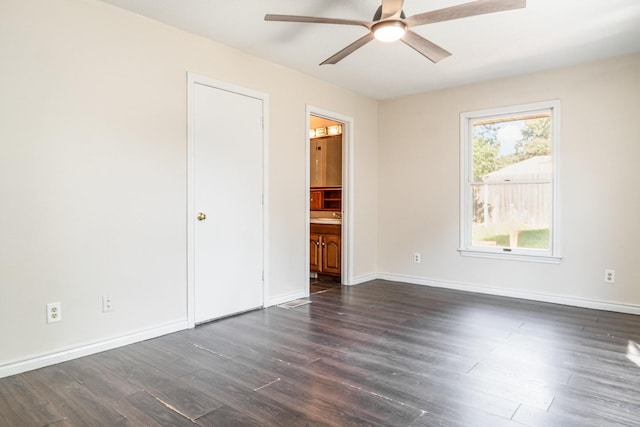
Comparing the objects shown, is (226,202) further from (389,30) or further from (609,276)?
(609,276)

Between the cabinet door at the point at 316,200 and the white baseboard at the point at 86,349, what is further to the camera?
the cabinet door at the point at 316,200

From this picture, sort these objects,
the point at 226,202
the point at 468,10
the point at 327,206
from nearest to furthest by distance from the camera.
Result: the point at 468,10 → the point at 226,202 → the point at 327,206

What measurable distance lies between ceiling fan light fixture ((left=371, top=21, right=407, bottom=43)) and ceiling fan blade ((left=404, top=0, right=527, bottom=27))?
0.05 meters

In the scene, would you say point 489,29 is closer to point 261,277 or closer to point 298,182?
point 298,182

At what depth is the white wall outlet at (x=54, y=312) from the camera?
2.62 metres

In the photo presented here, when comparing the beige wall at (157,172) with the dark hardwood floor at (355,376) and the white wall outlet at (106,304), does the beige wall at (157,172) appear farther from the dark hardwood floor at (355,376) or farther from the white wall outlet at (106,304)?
the dark hardwood floor at (355,376)

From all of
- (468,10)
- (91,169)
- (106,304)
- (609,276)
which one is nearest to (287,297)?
(106,304)

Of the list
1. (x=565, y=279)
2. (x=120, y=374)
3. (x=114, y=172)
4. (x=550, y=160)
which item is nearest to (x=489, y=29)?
(x=550, y=160)

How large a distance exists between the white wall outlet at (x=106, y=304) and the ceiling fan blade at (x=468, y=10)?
2.82m

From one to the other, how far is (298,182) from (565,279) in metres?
3.08

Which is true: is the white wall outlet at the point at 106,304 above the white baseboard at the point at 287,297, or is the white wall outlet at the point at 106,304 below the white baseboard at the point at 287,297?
above

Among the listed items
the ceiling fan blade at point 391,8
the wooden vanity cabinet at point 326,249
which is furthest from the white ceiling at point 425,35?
the wooden vanity cabinet at point 326,249

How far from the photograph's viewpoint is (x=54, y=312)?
2641mm

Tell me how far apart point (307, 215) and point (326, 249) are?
3.77 ft
